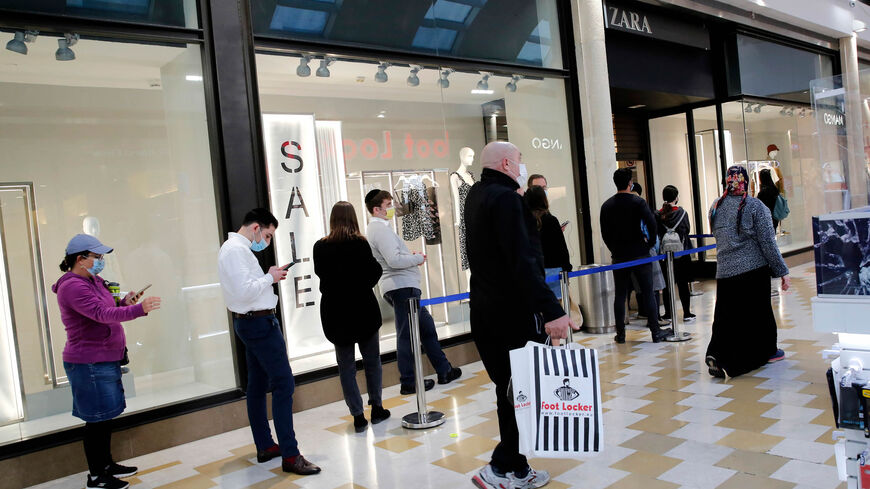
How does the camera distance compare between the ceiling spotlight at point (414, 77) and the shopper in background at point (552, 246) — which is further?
the ceiling spotlight at point (414, 77)

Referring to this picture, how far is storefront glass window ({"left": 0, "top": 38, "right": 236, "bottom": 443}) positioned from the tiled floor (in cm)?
73

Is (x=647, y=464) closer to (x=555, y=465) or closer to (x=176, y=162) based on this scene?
(x=555, y=465)

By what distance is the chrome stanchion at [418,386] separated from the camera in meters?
4.25

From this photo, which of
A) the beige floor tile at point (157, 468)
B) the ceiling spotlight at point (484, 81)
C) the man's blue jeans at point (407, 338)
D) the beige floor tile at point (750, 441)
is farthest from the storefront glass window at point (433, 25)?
the beige floor tile at point (750, 441)

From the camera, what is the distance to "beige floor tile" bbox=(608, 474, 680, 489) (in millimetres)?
3025

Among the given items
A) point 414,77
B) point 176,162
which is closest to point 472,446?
point 176,162

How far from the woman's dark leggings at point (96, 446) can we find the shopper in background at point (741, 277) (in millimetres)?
4018

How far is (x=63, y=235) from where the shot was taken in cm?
465

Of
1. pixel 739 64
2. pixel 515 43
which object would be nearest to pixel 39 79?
pixel 515 43

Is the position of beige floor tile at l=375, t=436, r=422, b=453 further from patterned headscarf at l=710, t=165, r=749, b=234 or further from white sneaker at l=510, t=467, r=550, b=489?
patterned headscarf at l=710, t=165, r=749, b=234

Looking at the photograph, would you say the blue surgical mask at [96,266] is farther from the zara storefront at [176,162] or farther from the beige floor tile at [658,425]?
the beige floor tile at [658,425]

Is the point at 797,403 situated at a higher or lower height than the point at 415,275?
lower

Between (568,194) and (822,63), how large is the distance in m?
8.62

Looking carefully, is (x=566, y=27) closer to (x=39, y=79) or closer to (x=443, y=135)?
(x=443, y=135)
